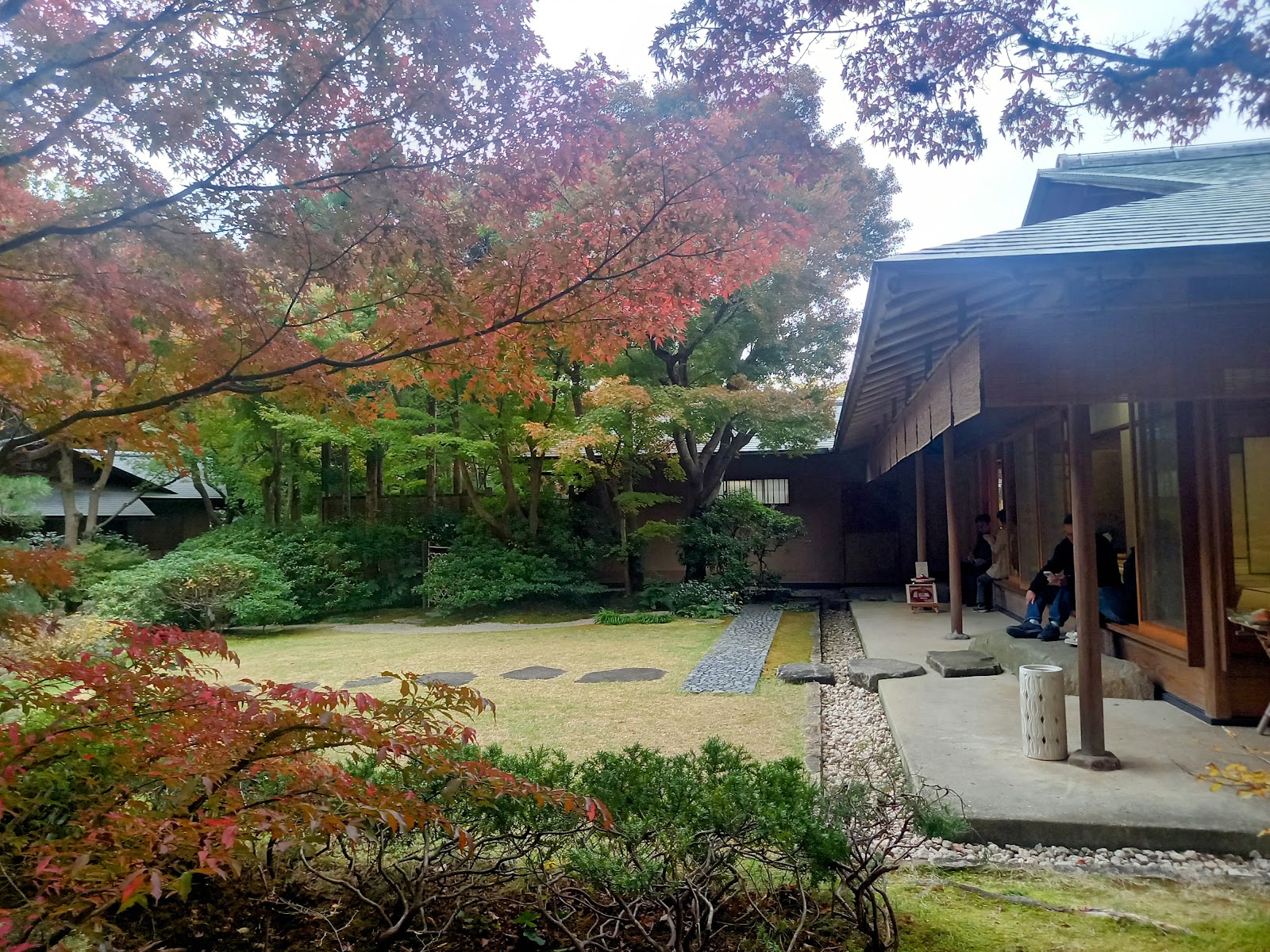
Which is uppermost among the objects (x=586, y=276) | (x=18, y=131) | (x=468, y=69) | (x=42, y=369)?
(x=468, y=69)

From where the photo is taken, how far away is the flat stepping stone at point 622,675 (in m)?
7.58

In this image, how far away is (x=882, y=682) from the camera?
20.9ft

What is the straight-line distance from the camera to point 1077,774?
3.96 meters

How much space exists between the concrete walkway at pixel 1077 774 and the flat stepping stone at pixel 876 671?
429 mm

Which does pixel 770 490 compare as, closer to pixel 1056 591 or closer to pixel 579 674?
pixel 1056 591

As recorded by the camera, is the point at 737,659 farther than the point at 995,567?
No

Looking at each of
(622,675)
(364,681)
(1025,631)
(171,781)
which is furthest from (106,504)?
Answer: (1025,631)

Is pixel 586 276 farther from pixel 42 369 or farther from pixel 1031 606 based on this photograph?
pixel 1031 606

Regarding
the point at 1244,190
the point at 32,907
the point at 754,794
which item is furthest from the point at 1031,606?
the point at 32,907

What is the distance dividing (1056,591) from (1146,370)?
4151 mm

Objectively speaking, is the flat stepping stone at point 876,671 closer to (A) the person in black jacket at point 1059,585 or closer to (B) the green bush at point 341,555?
(A) the person in black jacket at point 1059,585

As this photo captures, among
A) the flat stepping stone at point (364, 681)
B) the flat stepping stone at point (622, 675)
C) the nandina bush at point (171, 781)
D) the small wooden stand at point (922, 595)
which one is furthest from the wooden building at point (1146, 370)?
the flat stepping stone at point (364, 681)

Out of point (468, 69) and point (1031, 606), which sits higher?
point (468, 69)

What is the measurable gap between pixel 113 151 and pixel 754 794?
10.2 feet
